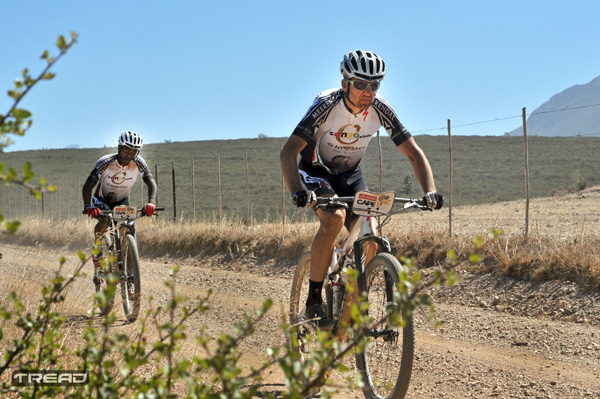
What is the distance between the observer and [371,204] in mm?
4141

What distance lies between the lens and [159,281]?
406 inches

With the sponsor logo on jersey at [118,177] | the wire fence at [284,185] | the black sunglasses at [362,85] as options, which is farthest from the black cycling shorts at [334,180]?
the wire fence at [284,185]

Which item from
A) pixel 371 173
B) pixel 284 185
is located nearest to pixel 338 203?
pixel 284 185

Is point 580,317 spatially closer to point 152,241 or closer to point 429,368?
point 429,368

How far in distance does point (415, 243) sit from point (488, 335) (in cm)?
355

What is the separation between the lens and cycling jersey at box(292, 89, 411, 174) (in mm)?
4812

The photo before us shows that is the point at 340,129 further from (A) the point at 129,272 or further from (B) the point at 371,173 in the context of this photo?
(B) the point at 371,173

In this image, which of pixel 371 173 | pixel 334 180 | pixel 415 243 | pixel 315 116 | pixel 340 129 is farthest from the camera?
pixel 371 173

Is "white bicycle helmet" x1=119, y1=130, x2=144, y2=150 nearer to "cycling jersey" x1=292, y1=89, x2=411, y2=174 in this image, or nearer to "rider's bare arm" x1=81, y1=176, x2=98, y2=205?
"rider's bare arm" x1=81, y1=176, x2=98, y2=205

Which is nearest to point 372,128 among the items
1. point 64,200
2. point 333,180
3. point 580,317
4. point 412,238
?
point 333,180

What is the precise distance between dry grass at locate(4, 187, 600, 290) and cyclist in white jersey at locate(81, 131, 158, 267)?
2.63 metres

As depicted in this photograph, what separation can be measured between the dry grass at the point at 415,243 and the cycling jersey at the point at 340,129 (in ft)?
8.77

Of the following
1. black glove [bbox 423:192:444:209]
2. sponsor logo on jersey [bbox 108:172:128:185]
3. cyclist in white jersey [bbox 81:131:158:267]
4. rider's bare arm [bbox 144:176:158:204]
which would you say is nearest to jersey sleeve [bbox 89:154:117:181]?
cyclist in white jersey [bbox 81:131:158:267]

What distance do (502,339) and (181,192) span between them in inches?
1832
